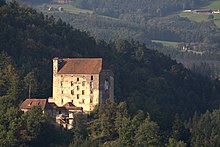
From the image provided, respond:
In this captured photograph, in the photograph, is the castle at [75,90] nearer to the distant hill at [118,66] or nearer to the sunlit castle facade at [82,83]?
the sunlit castle facade at [82,83]

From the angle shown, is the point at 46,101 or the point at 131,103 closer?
the point at 46,101

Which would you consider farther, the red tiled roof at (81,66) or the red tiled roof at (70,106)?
the red tiled roof at (81,66)

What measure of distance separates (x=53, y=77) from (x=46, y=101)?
3.88 m

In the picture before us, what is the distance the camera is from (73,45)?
121 metres

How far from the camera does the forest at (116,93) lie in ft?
293

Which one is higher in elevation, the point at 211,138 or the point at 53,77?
the point at 53,77

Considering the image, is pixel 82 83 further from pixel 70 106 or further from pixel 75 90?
pixel 70 106

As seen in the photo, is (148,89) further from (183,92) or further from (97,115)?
(97,115)

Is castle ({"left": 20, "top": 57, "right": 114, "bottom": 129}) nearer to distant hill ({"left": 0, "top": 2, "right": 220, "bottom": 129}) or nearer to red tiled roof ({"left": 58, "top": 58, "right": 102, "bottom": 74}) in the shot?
red tiled roof ({"left": 58, "top": 58, "right": 102, "bottom": 74})

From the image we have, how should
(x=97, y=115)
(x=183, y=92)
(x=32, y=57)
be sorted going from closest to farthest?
(x=97, y=115)
(x=32, y=57)
(x=183, y=92)

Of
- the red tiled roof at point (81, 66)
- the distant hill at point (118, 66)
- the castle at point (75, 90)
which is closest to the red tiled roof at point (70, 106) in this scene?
the castle at point (75, 90)

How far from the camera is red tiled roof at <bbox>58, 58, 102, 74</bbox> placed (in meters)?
93.6

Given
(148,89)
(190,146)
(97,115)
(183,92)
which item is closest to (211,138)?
(190,146)

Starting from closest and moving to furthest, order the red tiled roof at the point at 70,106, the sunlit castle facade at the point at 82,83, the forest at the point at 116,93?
the forest at the point at 116,93 < the red tiled roof at the point at 70,106 < the sunlit castle facade at the point at 82,83
